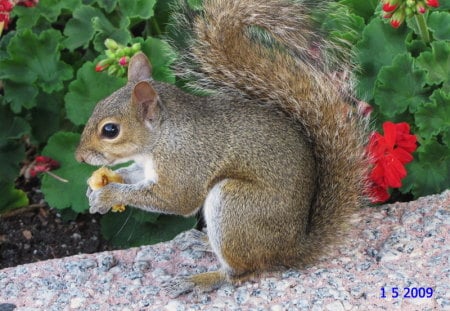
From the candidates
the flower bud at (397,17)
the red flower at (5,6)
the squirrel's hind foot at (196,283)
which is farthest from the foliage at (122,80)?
the squirrel's hind foot at (196,283)

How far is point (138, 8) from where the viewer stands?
3.91 metres

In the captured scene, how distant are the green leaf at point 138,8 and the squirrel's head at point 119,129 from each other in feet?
3.08

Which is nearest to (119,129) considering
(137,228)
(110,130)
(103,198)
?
(110,130)

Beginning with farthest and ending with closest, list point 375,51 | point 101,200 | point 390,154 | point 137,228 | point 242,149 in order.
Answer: point 137,228 → point 375,51 → point 390,154 → point 101,200 → point 242,149

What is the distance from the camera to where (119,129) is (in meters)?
3.00

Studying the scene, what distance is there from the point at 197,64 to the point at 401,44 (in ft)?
3.38

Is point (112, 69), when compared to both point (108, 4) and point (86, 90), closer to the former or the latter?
point (86, 90)

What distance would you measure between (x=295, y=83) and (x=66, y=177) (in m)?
1.25

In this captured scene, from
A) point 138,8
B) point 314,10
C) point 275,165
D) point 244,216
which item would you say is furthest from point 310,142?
point 138,8

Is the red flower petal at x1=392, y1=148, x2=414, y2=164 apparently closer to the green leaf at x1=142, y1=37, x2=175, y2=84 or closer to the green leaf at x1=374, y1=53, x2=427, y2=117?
the green leaf at x1=374, y1=53, x2=427, y2=117

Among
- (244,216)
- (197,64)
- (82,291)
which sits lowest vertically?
(82,291)

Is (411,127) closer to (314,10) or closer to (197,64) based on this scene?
(314,10)

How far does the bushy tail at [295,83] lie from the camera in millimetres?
3031

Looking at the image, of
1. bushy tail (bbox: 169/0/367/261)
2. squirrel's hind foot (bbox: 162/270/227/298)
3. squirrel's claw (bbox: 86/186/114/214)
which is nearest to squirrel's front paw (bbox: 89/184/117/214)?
squirrel's claw (bbox: 86/186/114/214)
